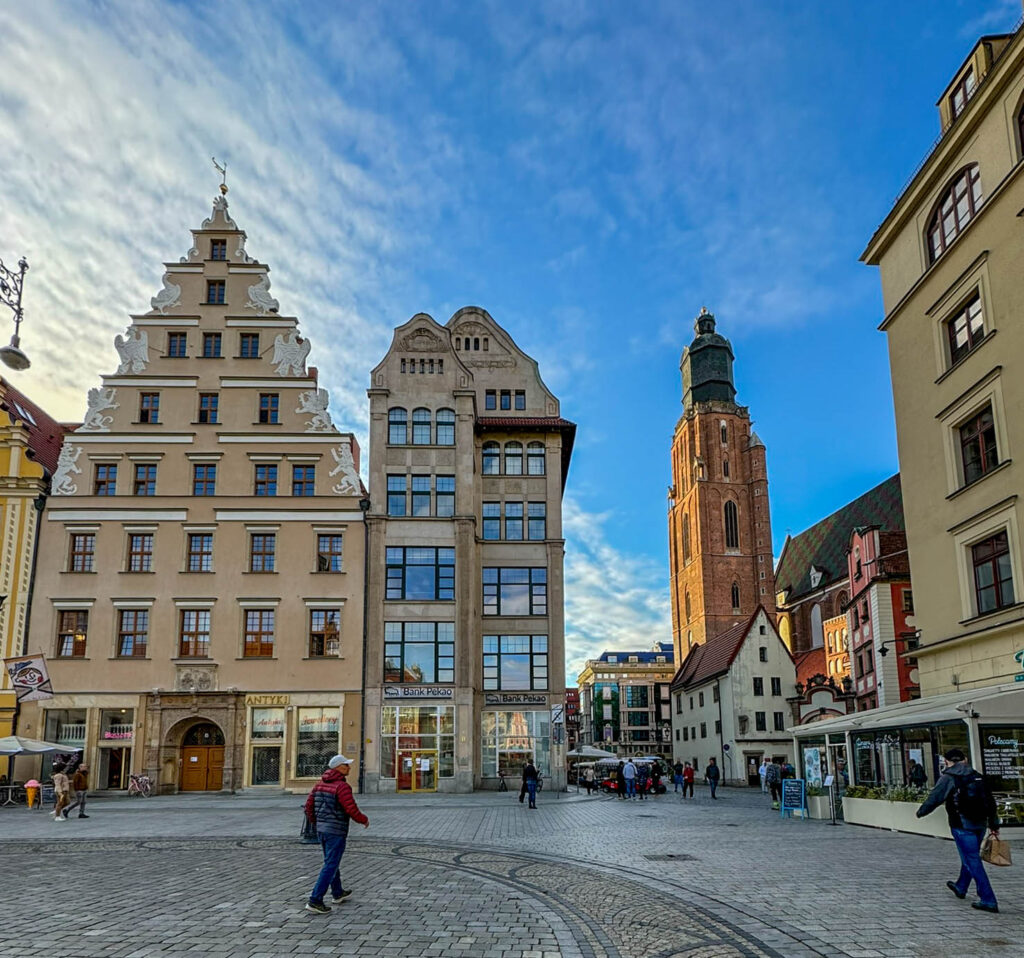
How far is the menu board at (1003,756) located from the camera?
19.0 m

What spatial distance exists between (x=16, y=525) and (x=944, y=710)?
126 ft

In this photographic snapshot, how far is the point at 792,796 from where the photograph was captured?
27312 mm

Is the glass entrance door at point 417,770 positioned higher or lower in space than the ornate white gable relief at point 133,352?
lower

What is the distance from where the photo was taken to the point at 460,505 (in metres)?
44.4

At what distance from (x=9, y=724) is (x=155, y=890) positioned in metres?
31.8

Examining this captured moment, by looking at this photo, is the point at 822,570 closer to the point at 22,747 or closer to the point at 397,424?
the point at 397,424

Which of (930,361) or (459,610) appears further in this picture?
(459,610)

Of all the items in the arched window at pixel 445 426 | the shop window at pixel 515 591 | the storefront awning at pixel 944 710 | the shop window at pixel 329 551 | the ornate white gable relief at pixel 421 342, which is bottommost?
the storefront awning at pixel 944 710

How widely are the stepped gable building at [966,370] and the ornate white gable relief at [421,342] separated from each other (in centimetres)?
2286

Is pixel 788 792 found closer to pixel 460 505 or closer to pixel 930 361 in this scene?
pixel 930 361

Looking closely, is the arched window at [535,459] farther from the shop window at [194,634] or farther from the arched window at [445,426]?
the shop window at [194,634]

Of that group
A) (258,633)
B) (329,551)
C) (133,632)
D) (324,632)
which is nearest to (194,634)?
(133,632)

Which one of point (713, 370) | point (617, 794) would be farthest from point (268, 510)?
point (713, 370)

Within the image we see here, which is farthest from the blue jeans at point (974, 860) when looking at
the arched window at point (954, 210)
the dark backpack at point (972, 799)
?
the arched window at point (954, 210)
